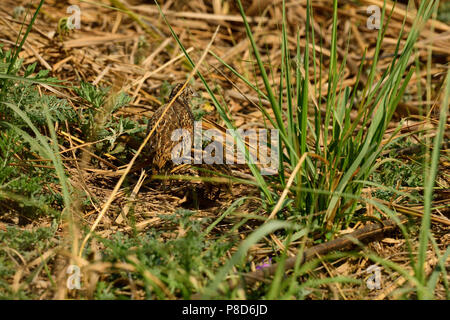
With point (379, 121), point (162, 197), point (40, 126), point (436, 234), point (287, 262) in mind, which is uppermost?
point (40, 126)

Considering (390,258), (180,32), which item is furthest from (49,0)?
(390,258)

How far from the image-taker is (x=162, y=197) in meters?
3.68

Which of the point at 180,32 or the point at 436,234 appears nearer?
the point at 436,234

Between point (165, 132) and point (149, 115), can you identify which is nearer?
point (165, 132)

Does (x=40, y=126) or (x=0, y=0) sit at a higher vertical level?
(x=0, y=0)

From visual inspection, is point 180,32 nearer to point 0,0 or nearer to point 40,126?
point 0,0

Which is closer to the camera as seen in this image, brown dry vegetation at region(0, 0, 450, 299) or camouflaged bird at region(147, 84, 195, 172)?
brown dry vegetation at region(0, 0, 450, 299)

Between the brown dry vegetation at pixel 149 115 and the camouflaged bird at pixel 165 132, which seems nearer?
the brown dry vegetation at pixel 149 115

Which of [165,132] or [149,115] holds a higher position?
[149,115]
